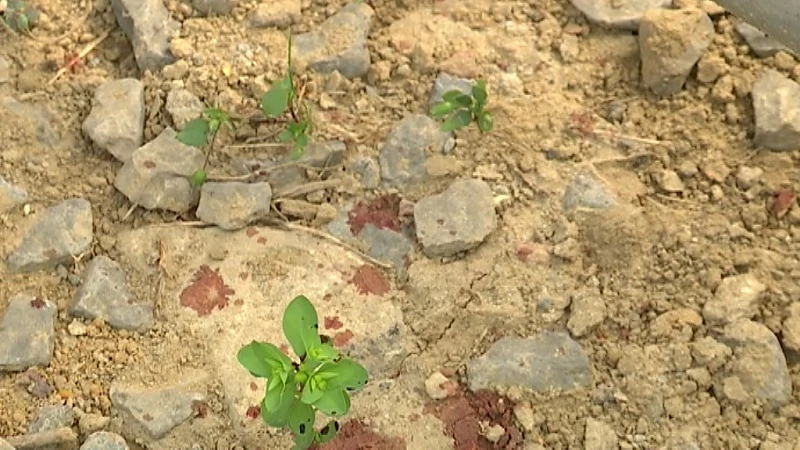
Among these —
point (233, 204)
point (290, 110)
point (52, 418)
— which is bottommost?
point (52, 418)

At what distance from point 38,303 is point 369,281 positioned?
2.44ft

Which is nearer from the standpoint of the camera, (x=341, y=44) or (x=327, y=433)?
(x=327, y=433)

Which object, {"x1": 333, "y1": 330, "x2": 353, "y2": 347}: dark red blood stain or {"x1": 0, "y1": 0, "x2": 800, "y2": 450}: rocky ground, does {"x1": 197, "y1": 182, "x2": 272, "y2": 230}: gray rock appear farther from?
{"x1": 333, "y1": 330, "x2": 353, "y2": 347}: dark red blood stain

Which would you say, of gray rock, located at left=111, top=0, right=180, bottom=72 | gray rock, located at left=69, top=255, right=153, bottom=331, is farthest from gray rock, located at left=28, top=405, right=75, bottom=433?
gray rock, located at left=111, top=0, right=180, bottom=72

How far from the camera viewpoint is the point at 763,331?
2230 mm

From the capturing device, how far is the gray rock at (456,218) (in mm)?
2449

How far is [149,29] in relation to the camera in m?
2.82

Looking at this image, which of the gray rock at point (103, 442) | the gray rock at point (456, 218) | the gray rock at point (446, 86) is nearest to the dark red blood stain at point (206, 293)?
the gray rock at point (103, 442)

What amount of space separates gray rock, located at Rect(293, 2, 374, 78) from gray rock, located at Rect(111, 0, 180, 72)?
339mm

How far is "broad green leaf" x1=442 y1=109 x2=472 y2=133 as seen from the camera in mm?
2607

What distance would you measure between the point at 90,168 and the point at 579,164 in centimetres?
120

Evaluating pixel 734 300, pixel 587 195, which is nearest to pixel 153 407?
pixel 587 195

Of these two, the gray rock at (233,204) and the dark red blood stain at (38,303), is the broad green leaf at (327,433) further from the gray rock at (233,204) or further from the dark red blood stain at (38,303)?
the dark red blood stain at (38,303)

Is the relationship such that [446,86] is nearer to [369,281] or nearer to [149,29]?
[369,281]
